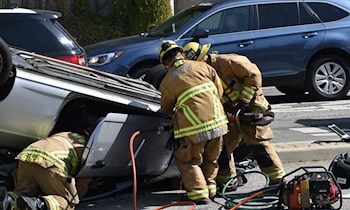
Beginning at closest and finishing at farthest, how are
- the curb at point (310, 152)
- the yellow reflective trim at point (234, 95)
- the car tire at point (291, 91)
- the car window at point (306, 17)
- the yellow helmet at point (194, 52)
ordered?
1. the yellow helmet at point (194, 52)
2. the yellow reflective trim at point (234, 95)
3. the curb at point (310, 152)
4. the car window at point (306, 17)
5. the car tire at point (291, 91)

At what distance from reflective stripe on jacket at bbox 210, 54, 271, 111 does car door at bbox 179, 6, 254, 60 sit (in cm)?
468

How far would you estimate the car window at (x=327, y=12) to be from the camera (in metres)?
12.4

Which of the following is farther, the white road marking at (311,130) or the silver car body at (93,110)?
the white road marking at (311,130)

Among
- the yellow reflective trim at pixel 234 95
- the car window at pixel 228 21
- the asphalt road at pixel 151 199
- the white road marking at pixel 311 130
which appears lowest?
the white road marking at pixel 311 130

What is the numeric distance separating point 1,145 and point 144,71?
5.12m

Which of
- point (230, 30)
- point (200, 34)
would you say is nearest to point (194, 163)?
point (200, 34)

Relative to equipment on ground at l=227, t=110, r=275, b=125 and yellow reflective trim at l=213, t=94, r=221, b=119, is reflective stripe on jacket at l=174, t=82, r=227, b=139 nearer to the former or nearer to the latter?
yellow reflective trim at l=213, t=94, r=221, b=119

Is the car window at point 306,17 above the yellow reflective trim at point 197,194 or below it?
above

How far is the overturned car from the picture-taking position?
21.3 feet

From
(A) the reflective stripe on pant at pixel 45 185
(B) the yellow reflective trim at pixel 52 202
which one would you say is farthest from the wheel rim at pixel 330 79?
(B) the yellow reflective trim at pixel 52 202

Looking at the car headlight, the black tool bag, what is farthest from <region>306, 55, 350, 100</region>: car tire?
the black tool bag

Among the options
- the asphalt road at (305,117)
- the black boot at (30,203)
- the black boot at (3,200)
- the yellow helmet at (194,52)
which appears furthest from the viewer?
the asphalt road at (305,117)

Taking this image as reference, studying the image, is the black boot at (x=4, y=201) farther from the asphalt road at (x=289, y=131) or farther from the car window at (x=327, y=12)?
the car window at (x=327, y=12)

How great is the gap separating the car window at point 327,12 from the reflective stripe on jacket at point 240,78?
5674mm
